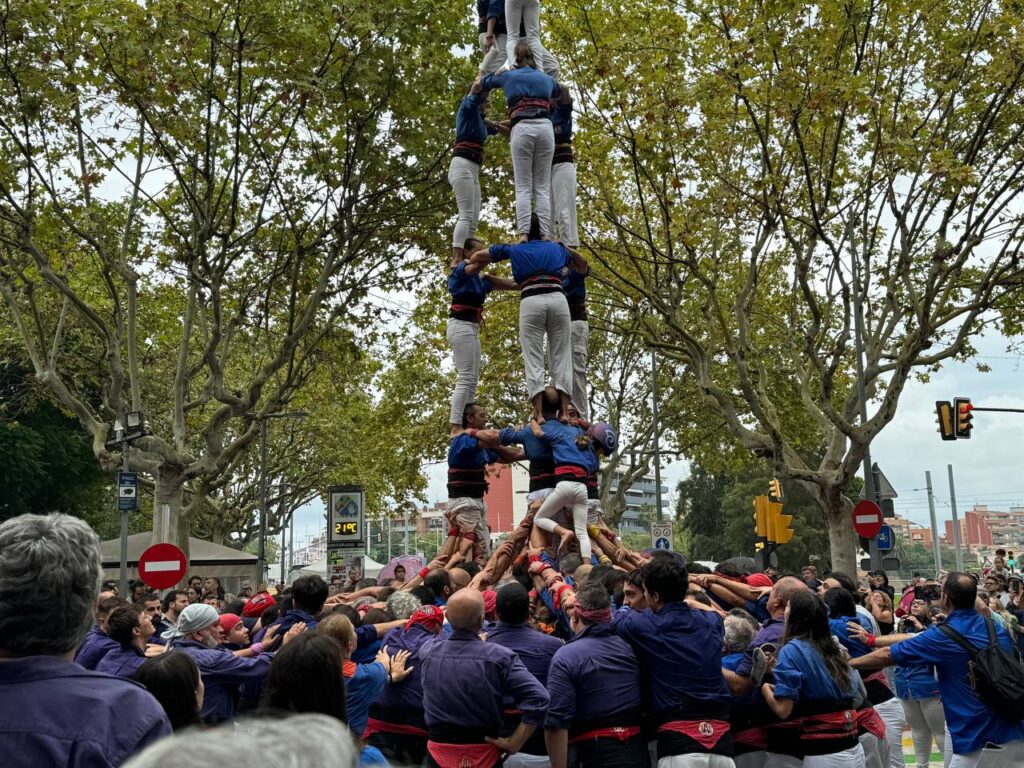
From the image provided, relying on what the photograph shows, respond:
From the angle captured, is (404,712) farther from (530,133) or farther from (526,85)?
(526,85)

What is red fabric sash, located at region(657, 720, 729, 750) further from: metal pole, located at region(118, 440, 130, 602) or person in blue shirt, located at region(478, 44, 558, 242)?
metal pole, located at region(118, 440, 130, 602)

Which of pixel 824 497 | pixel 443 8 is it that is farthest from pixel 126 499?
pixel 824 497

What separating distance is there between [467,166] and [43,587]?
11416mm

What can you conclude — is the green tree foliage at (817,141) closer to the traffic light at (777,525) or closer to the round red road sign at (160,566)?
the traffic light at (777,525)

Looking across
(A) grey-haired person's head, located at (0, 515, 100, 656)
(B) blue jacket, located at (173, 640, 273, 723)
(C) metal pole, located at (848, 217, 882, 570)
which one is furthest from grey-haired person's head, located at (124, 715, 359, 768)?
(C) metal pole, located at (848, 217, 882, 570)

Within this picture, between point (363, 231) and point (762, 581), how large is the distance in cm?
1281

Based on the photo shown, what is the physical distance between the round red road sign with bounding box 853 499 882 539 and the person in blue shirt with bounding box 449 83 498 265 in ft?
28.4

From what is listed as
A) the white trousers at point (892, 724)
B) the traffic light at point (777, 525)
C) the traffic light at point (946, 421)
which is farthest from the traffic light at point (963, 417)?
A: the white trousers at point (892, 724)

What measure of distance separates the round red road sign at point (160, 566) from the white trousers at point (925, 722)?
9336 mm

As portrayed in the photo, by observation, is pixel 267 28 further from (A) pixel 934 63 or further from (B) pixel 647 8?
(A) pixel 934 63

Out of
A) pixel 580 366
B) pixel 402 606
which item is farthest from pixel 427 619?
pixel 580 366

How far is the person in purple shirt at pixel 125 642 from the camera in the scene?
5.31 m

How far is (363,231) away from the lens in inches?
733

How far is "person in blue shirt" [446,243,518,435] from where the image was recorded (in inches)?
520
